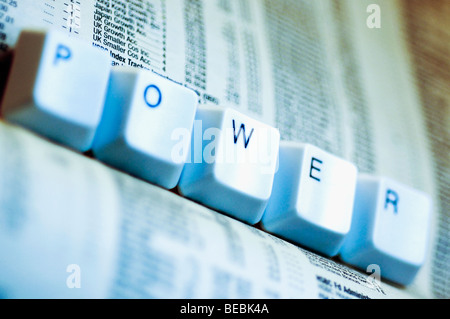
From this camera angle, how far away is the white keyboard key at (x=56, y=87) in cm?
32

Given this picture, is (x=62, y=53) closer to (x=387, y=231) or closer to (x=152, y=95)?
(x=152, y=95)

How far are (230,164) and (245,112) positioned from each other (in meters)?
0.11

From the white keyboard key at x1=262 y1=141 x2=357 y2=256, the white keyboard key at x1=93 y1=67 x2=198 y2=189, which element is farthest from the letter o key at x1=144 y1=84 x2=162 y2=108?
the white keyboard key at x1=262 y1=141 x2=357 y2=256

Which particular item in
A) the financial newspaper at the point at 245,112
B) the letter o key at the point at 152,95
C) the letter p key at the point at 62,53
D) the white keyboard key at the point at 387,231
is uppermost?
the letter p key at the point at 62,53

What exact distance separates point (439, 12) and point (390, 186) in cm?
38

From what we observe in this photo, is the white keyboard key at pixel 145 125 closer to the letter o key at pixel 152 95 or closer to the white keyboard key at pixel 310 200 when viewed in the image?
the letter o key at pixel 152 95

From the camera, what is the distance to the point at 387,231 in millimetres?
487

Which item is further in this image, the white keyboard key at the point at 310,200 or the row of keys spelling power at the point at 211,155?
the white keyboard key at the point at 310,200

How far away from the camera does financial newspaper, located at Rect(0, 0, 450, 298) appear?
30 cm

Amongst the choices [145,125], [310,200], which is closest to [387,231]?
Result: [310,200]

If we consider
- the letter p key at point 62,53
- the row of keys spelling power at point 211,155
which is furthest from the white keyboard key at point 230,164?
the letter p key at point 62,53

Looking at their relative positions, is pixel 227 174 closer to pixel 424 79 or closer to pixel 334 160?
pixel 334 160

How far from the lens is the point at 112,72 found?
14.6 inches

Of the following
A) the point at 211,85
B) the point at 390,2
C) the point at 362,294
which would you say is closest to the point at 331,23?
the point at 390,2
